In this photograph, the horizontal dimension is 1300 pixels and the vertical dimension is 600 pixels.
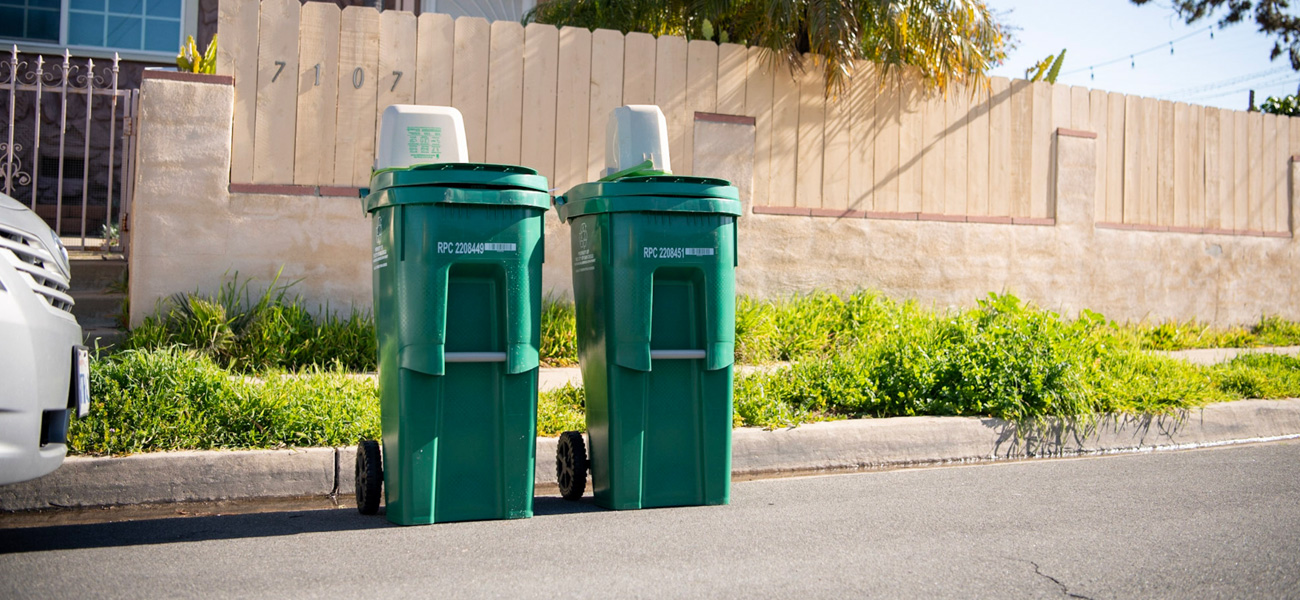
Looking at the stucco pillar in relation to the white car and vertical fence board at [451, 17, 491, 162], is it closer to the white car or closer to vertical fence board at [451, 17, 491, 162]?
vertical fence board at [451, 17, 491, 162]

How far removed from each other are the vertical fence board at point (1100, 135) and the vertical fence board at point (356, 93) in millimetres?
6712

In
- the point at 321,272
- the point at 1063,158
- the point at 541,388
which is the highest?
the point at 1063,158

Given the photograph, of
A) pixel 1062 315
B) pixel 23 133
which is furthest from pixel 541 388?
pixel 23 133

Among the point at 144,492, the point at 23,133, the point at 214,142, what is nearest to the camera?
the point at 144,492

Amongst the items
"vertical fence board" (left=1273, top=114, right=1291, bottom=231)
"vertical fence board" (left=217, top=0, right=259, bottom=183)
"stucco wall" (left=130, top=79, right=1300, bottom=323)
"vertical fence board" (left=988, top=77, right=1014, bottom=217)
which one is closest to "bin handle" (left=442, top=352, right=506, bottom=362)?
"stucco wall" (left=130, top=79, right=1300, bottom=323)

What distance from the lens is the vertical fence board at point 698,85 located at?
8.38 metres

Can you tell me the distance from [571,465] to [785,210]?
432 cm

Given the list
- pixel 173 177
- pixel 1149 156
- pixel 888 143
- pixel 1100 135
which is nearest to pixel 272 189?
pixel 173 177

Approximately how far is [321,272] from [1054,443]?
5.07 meters

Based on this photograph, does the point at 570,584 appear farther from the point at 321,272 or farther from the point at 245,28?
the point at 245,28

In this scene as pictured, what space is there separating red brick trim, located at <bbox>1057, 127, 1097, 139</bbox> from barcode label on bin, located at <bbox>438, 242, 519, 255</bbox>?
7.07 m

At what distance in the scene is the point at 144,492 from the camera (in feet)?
15.6

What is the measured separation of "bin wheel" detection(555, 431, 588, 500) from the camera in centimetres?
490

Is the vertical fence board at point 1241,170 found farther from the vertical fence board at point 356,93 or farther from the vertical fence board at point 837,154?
the vertical fence board at point 356,93
